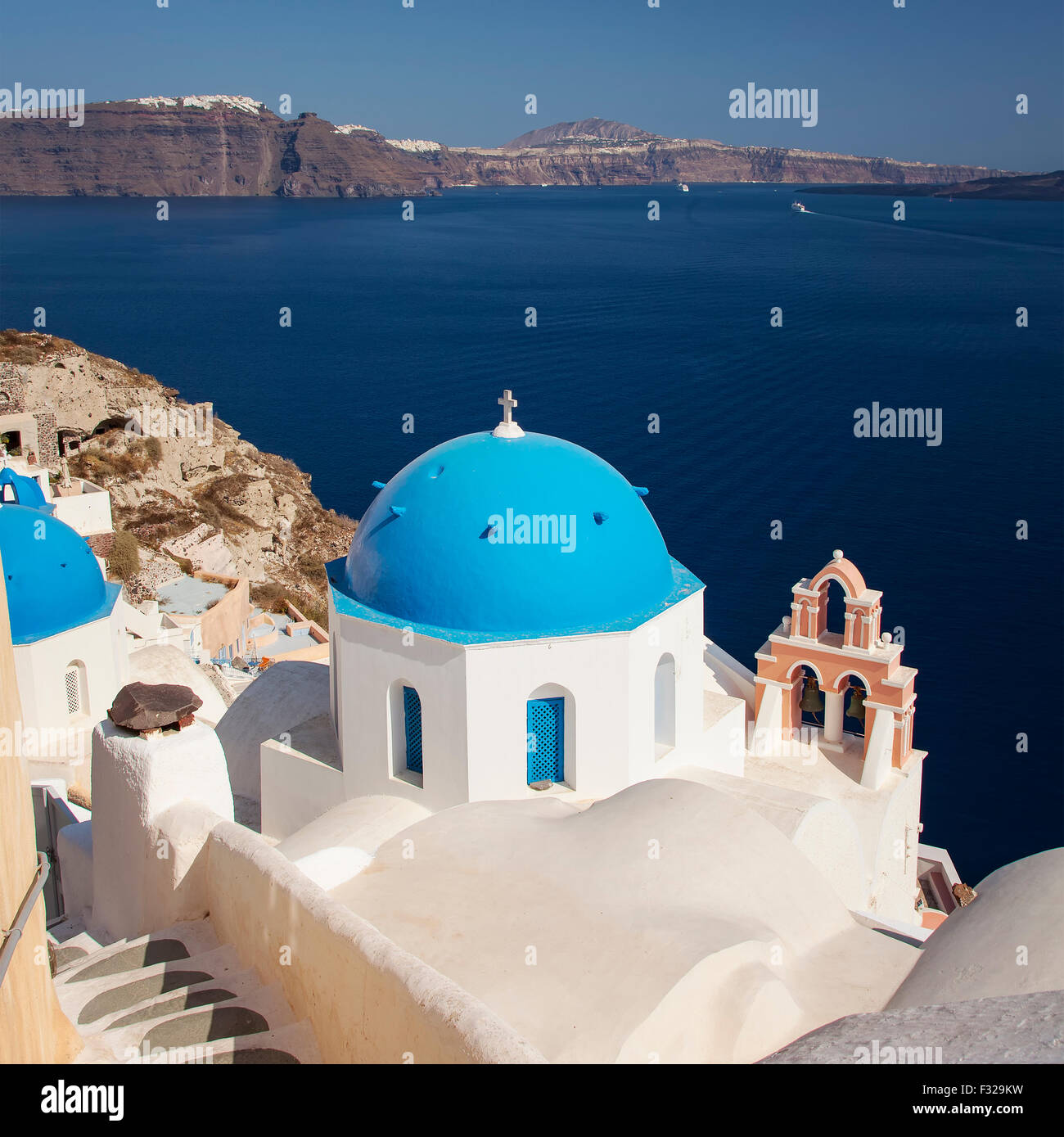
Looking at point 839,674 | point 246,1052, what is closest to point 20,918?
point 246,1052

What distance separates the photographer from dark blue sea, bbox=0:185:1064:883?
31.0 meters

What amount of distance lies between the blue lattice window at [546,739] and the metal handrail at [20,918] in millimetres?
6169

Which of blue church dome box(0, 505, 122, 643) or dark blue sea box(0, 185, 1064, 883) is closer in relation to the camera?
blue church dome box(0, 505, 122, 643)

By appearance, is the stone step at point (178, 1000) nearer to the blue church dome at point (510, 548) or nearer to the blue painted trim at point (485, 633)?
the blue painted trim at point (485, 633)

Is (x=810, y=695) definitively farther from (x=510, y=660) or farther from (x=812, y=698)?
(x=510, y=660)

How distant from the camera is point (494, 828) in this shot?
9164 millimetres

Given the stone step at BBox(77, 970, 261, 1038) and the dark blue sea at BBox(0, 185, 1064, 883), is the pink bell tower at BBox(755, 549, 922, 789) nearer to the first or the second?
the stone step at BBox(77, 970, 261, 1038)

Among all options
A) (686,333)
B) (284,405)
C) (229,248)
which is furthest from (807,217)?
(284,405)

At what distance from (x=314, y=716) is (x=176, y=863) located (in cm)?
628

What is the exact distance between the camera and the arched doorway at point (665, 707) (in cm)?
1165

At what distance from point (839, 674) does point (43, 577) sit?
1070 cm

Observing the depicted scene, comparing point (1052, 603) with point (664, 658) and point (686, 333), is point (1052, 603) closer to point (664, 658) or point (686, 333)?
point (664, 658)

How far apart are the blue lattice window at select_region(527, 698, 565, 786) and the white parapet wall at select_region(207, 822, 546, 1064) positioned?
172 inches

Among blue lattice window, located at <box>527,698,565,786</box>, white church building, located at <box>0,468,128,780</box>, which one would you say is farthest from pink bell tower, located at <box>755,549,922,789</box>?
white church building, located at <box>0,468,128,780</box>
